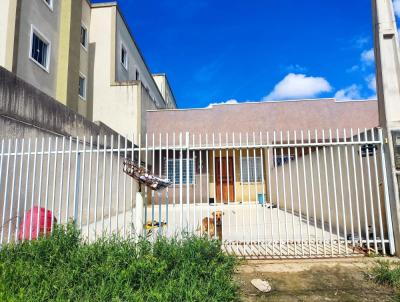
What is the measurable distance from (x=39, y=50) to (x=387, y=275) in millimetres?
13333

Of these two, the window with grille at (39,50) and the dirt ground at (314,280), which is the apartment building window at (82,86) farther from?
the dirt ground at (314,280)

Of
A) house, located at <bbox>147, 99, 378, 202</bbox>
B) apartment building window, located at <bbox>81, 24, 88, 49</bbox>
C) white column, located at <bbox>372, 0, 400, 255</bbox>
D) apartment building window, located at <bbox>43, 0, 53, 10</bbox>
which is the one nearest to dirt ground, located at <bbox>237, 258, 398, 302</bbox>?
white column, located at <bbox>372, 0, 400, 255</bbox>

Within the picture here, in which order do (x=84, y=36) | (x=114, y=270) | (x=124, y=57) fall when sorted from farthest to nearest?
(x=124, y=57)
(x=84, y=36)
(x=114, y=270)

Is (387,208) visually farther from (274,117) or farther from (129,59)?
(129,59)

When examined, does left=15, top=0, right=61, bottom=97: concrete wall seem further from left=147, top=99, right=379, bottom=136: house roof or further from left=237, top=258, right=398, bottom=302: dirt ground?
left=237, top=258, right=398, bottom=302: dirt ground

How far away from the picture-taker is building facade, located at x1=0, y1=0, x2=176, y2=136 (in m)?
10.6

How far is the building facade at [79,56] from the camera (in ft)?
34.9

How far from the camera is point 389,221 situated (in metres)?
4.72

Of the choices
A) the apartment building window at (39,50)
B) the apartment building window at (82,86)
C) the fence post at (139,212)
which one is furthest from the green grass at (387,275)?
the apartment building window at (82,86)

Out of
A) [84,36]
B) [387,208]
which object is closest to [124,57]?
A: [84,36]

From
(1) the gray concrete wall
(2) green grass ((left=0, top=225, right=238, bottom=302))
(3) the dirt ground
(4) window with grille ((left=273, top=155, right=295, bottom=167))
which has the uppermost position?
(1) the gray concrete wall

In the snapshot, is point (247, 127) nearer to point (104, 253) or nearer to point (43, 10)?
point (43, 10)

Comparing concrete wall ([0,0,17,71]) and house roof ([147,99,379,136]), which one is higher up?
concrete wall ([0,0,17,71])

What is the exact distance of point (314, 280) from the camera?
391 cm
